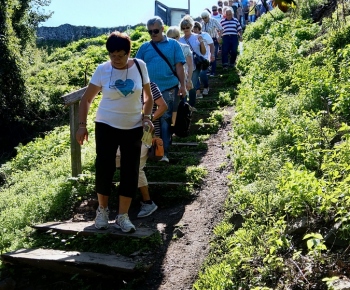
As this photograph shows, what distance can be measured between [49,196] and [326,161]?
370 centimetres

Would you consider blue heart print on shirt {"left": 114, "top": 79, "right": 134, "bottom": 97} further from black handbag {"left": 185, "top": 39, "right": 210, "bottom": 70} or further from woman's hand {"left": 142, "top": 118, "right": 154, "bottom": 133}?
black handbag {"left": 185, "top": 39, "right": 210, "bottom": 70}

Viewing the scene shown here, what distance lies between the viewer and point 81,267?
5.00 meters

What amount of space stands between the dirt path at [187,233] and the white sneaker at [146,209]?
0.08 m

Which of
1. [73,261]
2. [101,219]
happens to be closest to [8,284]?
[73,261]

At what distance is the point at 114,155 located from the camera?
17.3 ft

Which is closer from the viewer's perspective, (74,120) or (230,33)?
(74,120)

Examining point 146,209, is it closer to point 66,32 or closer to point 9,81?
point 9,81

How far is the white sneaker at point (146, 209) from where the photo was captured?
6.09 metres

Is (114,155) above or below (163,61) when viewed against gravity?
below

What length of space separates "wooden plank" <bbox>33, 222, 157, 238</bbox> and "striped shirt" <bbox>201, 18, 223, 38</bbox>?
9183 millimetres

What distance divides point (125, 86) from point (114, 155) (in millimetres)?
709

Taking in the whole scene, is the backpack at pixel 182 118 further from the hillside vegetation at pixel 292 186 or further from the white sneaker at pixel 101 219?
the white sneaker at pixel 101 219

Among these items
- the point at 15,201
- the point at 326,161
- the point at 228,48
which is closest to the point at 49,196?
the point at 15,201

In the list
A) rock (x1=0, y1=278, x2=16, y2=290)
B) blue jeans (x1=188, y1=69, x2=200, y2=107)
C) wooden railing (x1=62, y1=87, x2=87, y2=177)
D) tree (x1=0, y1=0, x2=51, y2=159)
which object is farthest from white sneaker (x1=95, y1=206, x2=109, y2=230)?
tree (x1=0, y1=0, x2=51, y2=159)
